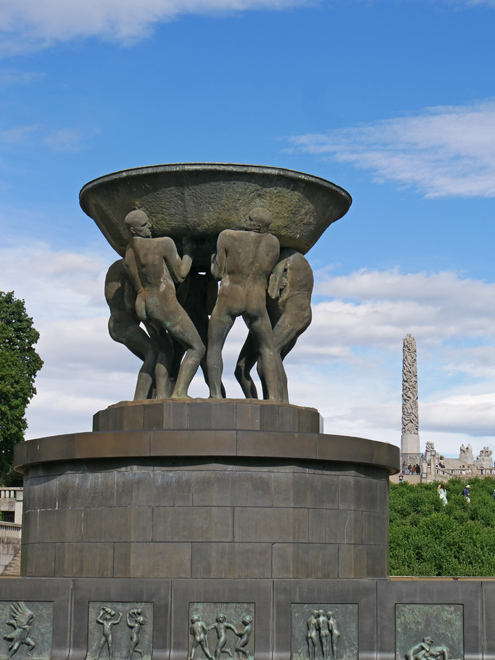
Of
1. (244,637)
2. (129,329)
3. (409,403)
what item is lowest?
(244,637)

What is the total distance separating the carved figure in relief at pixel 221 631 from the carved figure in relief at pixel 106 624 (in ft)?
3.39

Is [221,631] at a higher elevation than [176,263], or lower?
lower

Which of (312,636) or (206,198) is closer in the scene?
(312,636)

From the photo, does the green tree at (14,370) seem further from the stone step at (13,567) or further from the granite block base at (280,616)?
the granite block base at (280,616)

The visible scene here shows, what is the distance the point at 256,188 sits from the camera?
12.7 metres

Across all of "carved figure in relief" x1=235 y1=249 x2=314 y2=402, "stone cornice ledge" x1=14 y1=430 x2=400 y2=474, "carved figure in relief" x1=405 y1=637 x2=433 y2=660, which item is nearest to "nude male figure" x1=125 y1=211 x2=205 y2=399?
"carved figure in relief" x1=235 y1=249 x2=314 y2=402

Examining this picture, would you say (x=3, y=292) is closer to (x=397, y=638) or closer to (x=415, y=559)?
(x=415, y=559)

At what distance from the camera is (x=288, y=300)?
43.9ft

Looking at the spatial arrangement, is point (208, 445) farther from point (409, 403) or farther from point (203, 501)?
point (409, 403)

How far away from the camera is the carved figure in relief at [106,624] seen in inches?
421

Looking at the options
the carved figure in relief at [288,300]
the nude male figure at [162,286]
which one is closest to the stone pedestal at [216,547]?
the nude male figure at [162,286]

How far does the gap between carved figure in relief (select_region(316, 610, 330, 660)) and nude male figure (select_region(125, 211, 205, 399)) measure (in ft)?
11.4

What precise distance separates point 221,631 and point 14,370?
2784 cm

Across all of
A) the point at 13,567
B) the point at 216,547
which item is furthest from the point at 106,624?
the point at 13,567
